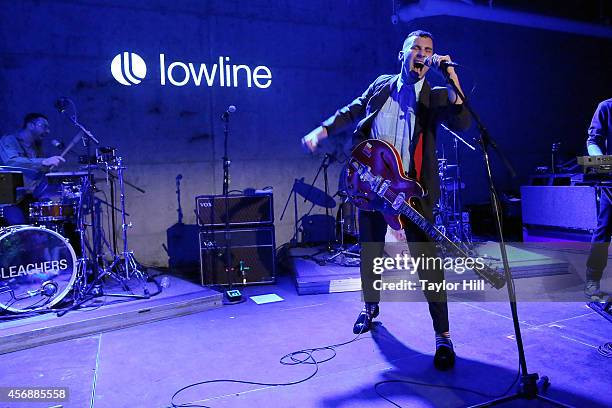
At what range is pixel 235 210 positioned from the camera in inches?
220

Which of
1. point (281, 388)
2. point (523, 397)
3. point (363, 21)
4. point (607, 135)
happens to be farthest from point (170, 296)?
point (363, 21)

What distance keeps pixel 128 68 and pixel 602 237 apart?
525cm

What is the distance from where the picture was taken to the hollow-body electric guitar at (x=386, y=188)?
302 cm

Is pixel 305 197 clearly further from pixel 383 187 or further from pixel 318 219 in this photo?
pixel 383 187

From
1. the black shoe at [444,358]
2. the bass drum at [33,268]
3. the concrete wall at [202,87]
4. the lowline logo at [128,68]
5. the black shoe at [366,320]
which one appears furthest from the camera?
the lowline logo at [128,68]

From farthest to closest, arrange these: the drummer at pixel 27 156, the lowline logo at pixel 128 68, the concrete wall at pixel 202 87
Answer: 1. the lowline logo at pixel 128 68
2. the concrete wall at pixel 202 87
3. the drummer at pixel 27 156

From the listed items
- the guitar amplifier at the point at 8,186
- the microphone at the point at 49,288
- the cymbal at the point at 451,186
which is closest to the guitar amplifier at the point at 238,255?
the microphone at the point at 49,288

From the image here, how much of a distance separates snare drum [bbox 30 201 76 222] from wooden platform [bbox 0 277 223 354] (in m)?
0.88

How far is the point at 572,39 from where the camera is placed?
907 cm

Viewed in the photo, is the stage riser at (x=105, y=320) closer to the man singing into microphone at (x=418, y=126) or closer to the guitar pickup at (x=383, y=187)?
the man singing into microphone at (x=418, y=126)

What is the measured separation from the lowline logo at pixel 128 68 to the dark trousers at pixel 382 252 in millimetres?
3897

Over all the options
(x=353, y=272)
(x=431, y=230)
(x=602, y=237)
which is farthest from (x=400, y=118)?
(x=353, y=272)

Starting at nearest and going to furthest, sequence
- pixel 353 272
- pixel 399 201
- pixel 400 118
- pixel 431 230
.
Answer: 1. pixel 431 230
2. pixel 399 201
3. pixel 400 118
4. pixel 353 272

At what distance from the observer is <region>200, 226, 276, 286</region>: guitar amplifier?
216 inches
